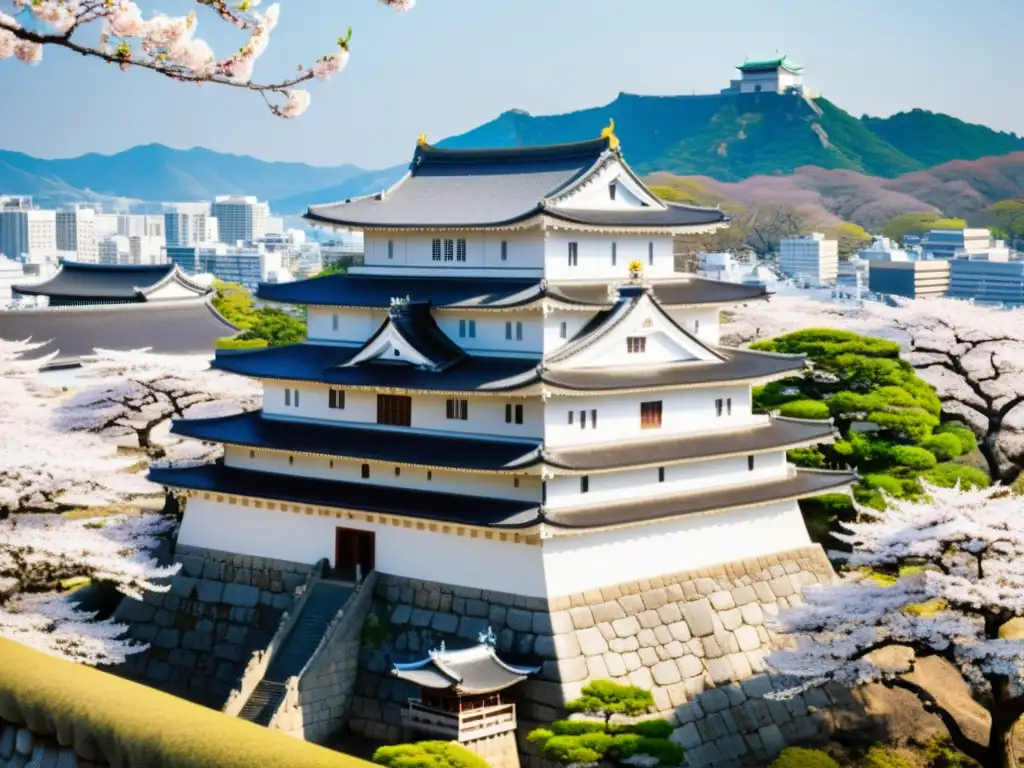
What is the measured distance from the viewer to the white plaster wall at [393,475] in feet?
110

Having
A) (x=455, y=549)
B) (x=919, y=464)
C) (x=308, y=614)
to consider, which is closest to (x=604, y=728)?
(x=455, y=549)

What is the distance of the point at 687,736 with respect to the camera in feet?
107

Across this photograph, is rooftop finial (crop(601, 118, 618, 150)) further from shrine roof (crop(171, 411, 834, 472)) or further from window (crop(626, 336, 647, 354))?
shrine roof (crop(171, 411, 834, 472))

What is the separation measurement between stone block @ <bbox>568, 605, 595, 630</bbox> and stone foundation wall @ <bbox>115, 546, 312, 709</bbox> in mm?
6803

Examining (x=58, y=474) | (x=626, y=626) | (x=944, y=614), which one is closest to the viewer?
(x=944, y=614)

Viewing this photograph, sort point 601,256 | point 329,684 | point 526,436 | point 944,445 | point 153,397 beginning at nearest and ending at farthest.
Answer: point 329,684 → point 526,436 → point 601,256 → point 944,445 → point 153,397

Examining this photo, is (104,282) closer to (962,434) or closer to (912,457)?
(962,434)

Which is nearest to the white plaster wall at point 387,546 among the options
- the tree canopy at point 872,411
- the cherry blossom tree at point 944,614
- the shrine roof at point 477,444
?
the shrine roof at point 477,444

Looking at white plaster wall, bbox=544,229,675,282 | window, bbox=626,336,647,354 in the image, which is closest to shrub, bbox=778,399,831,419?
white plaster wall, bbox=544,229,675,282

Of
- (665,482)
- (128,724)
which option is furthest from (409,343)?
(128,724)

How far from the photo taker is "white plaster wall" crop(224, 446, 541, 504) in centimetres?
3366

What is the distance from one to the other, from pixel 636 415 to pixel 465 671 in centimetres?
763

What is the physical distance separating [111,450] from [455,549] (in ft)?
44.1

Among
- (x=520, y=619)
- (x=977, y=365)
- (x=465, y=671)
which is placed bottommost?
(x=465, y=671)
